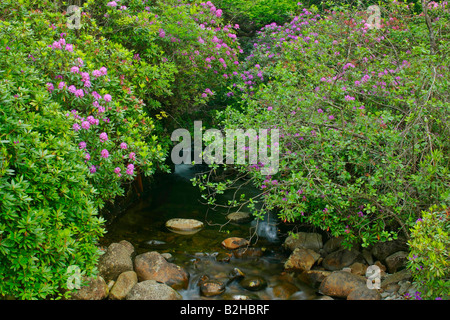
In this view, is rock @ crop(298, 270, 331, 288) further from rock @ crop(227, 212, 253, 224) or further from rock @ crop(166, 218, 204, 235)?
rock @ crop(166, 218, 204, 235)

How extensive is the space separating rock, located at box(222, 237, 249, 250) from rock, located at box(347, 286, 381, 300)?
6.39ft

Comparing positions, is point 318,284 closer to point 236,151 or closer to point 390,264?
point 390,264

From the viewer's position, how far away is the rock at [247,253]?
5680mm

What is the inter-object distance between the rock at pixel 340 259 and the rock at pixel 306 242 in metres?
0.36

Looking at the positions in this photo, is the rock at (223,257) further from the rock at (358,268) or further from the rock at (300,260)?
the rock at (358,268)

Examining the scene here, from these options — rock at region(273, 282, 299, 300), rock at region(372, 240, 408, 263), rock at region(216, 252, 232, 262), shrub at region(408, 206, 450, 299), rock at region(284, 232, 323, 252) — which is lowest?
rock at region(273, 282, 299, 300)

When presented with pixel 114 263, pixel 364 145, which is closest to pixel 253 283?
pixel 114 263

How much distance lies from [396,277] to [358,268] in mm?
596

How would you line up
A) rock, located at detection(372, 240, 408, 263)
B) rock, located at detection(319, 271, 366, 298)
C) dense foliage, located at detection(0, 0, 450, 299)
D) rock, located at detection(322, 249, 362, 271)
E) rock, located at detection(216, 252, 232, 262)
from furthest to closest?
rock, located at detection(216, 252, 232, 262) → rock, located at detection(322, 249, 362, 271) → rock, located at detection(372, 240, 408, 263) → rock, located at detection(319, 271, 366, 298) → dense foliage, located at detection(0, 0, 450, 299)

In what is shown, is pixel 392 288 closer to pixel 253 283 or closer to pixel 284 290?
pixel 284 290

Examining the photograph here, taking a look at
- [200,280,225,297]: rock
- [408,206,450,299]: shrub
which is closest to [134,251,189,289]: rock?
[200,280,225,297]: rock

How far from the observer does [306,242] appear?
579 centimetres

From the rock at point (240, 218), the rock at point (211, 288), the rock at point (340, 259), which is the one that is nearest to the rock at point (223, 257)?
the rock at point (211, 288)

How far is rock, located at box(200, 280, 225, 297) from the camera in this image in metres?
4.74
